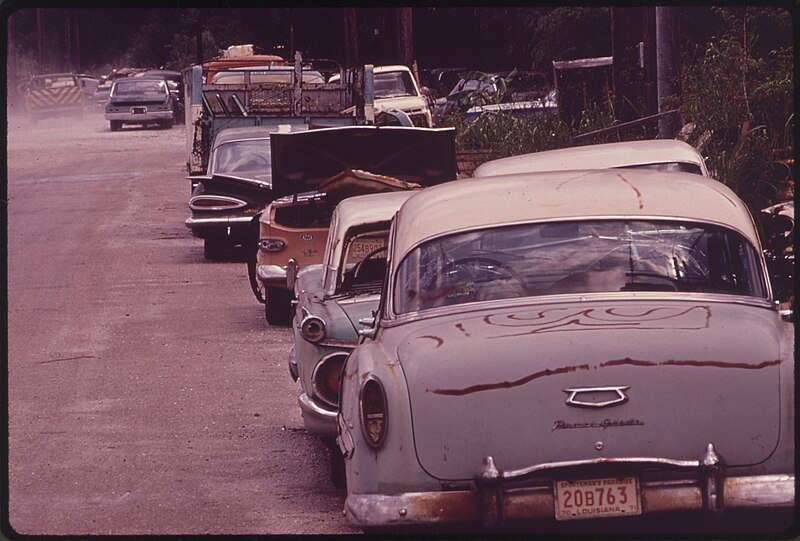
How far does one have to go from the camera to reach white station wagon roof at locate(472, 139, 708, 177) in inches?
485

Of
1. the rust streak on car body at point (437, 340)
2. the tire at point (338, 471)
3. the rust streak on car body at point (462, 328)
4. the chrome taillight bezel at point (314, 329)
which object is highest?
the rust streak on car body at point (462, 328)

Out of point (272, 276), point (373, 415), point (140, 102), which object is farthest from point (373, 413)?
point (140, 102)

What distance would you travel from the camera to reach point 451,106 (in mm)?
32406

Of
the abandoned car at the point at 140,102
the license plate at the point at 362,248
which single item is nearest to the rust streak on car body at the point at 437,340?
the license plate at the point at 362,248

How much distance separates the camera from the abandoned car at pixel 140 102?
163 ft

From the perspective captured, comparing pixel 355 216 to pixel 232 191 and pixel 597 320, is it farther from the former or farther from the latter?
pixel 232 191

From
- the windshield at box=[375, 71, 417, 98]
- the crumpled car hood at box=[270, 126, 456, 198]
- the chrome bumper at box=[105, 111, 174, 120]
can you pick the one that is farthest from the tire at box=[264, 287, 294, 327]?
the chrome bumper at box=[105, 111, 174, 120]

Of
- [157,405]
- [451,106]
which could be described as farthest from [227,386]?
[451,106]

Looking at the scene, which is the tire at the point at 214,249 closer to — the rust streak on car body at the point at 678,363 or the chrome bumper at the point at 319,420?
the chrome bumper at the point at 319,420

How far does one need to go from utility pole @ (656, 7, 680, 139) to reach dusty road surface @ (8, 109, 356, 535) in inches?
206

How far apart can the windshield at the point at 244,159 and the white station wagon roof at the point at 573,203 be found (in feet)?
37.1

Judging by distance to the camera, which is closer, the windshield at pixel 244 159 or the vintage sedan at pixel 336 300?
the vintage sedan at pixel 336 300

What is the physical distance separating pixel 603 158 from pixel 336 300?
4.44 m

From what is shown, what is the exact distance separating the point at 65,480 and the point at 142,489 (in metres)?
0.52
